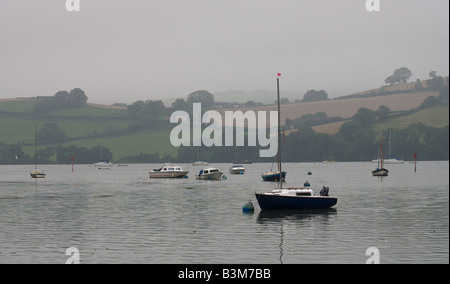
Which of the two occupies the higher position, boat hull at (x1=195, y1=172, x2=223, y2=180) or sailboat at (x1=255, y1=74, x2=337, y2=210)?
sailboat at (x1=255, y1=74, x2=337, y2=210)

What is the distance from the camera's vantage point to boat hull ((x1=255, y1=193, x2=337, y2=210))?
7394 cm

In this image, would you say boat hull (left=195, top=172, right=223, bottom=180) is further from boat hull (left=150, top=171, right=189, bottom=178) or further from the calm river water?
the calm river water

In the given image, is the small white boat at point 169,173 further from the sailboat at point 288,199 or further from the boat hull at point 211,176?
the sailboat at point 288,199

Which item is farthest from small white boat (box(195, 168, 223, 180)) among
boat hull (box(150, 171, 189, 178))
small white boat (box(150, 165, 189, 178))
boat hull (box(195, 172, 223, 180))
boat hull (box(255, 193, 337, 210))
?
boat hull (box(255, 193, 337, 210))

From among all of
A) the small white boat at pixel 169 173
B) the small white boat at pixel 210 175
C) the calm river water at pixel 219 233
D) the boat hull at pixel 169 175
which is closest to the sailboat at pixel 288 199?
the calm river water at pixel 219 233

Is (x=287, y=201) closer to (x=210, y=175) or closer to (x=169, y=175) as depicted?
(x=210, y=175)

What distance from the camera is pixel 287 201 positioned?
74125 millimetres

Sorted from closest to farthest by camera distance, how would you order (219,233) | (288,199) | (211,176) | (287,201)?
(219,233) < (288,199) < (287,201) < (211,176)

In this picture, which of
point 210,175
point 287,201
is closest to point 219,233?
point 287,201

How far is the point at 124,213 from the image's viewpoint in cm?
7781
